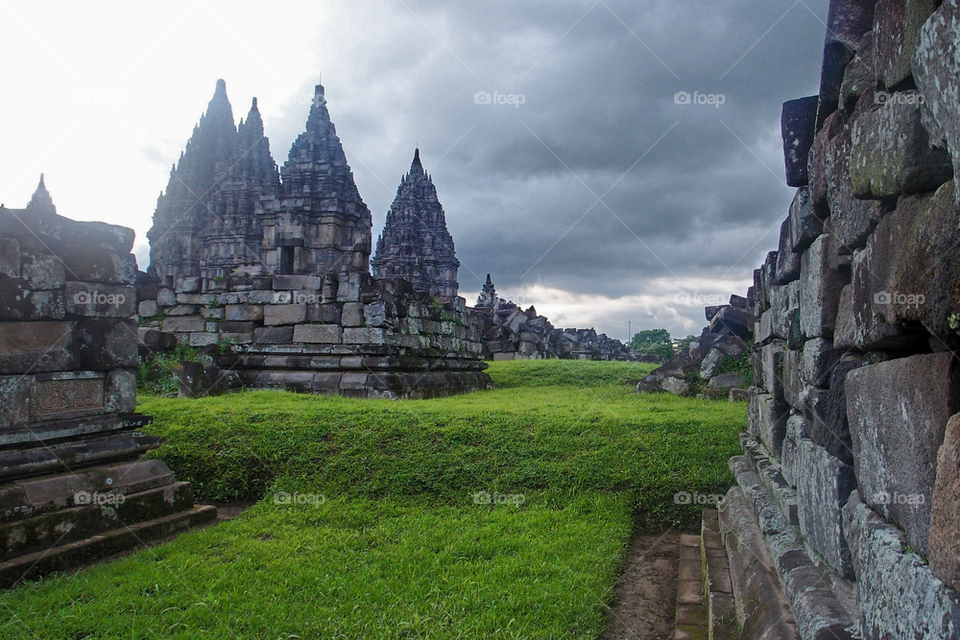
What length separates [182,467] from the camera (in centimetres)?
595

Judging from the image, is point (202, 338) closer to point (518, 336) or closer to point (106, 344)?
point (106, 344)

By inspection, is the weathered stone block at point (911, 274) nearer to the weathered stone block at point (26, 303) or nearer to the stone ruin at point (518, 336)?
the weathered stone block at point (26, 303)

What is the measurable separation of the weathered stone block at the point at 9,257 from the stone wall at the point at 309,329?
585cm

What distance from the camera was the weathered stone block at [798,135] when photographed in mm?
3193

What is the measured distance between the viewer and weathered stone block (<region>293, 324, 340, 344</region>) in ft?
34.7

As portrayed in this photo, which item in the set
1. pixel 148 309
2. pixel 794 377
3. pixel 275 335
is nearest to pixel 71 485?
pixel 794 377

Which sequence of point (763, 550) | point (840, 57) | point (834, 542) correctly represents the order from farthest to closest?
1. point (763, 550)
2. point (840, 57)
3. point (834, 542)

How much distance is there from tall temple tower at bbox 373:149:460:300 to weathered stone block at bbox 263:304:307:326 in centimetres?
1515

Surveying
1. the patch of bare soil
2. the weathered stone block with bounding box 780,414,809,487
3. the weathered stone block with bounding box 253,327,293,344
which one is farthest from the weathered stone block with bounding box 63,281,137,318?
the weathered stone block with bounding box 253,327,293,344

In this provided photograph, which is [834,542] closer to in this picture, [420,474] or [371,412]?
[420,474]

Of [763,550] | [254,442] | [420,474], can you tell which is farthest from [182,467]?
[763,550]

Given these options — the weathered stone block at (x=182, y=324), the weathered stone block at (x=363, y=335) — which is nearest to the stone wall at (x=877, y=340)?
the weathered stone block at (x=363, y=335)

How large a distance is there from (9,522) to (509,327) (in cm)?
1647

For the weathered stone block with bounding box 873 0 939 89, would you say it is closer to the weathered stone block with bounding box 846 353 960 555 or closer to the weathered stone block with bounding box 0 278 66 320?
the weathered stone block with bounding box 846 353 960 555
